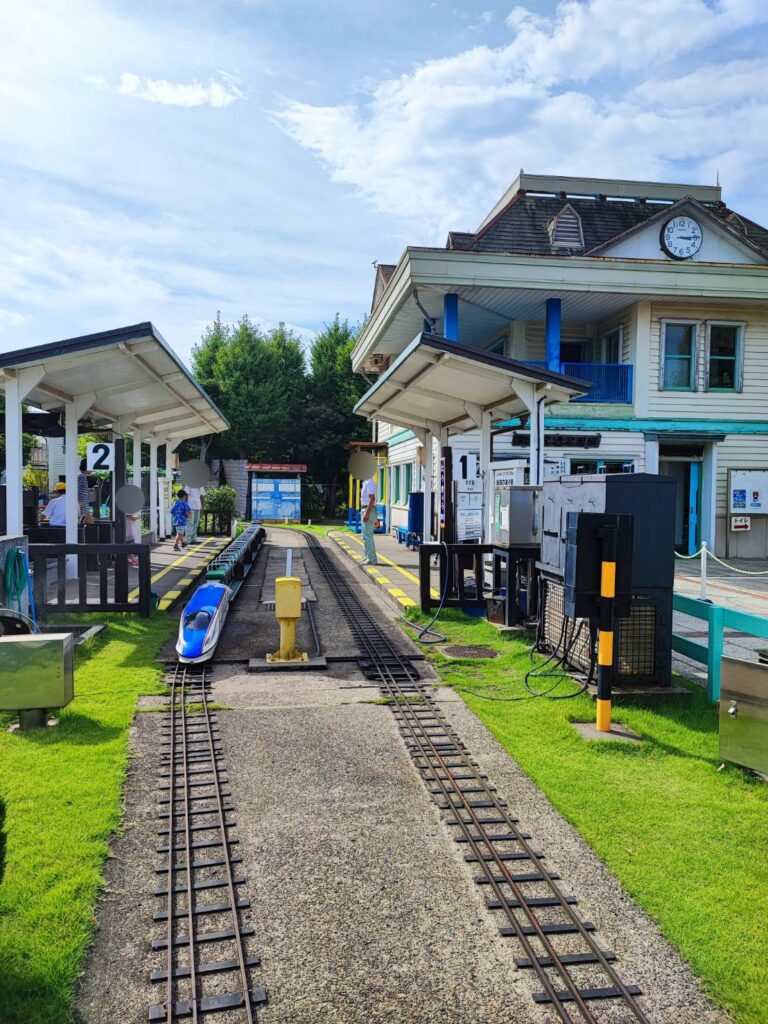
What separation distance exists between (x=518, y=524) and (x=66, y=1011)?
24.1 feet

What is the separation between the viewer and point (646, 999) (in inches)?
114

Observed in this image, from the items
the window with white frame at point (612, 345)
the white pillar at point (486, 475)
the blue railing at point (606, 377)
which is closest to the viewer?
the white pillar at point (486, 475)

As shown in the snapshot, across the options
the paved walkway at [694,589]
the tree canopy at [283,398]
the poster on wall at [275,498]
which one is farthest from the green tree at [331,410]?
the paved walkway at [694,589]

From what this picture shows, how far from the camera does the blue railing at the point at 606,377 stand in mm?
18422

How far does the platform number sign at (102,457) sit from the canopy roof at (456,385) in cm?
503

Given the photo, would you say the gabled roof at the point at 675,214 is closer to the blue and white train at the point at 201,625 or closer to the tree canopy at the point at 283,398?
the blue and white train at the point at 201,625

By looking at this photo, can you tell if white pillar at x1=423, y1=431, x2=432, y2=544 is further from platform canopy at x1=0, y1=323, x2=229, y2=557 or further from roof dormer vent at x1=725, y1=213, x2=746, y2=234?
roof dormer vent at x1=725, y1=213, x2=746, y2=234

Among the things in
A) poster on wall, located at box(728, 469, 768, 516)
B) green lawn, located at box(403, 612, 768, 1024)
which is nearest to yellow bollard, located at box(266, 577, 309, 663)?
green lawn, located at box(403, 612, 768, 1024)

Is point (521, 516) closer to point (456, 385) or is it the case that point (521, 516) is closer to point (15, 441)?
point (456, 385)

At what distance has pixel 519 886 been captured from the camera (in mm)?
3705

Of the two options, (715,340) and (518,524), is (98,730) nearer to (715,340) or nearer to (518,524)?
(518,524)

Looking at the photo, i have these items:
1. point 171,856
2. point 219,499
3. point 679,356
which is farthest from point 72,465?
point 219,499

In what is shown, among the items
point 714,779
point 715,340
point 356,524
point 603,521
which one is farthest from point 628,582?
point 356,524

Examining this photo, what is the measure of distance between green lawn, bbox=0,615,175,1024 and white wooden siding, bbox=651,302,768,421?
15159 mm
